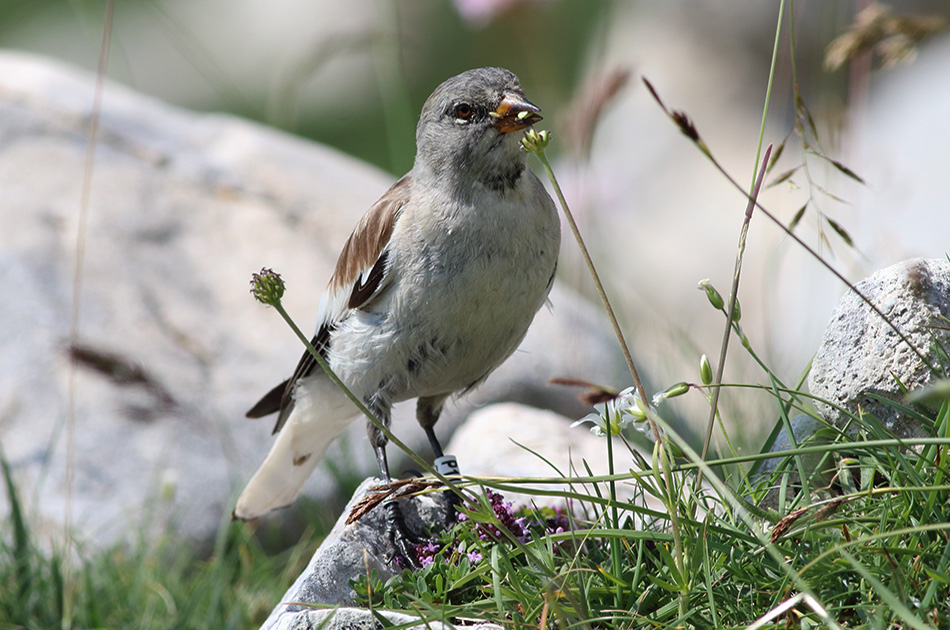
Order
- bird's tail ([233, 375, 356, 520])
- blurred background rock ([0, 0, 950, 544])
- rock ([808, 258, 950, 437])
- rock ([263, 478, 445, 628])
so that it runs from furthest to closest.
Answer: blurred background rock ([0, 0, 950, 544]), bird's tail ([233, 375, 356, 520]), rock ([263, 478, 445, 628]), rock ([808, 258, 950, 437])

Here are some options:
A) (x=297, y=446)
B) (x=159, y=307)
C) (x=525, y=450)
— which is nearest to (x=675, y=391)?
(x=525, y=450)

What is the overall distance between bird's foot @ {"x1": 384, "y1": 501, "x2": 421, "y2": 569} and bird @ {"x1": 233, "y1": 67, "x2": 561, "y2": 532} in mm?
609

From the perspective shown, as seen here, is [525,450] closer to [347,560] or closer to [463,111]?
[347,560]

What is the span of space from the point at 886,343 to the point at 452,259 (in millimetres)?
1437

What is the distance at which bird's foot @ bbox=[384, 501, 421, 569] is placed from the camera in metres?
2.90

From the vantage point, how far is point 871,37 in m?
2.99

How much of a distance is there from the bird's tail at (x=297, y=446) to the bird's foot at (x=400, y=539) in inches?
41.6

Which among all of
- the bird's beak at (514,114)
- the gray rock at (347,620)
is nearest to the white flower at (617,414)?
the gray rock at (347,620)

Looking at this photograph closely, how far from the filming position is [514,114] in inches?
131

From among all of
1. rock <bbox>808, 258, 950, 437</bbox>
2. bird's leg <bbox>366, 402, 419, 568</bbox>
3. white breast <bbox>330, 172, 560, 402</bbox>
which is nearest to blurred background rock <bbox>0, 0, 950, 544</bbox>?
rock <bbox>808, 258, 950, 437</bbox>

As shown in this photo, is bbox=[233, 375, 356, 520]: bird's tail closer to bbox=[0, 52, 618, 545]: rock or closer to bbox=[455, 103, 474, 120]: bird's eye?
bbox=[0, 52, 618, 545]: rock

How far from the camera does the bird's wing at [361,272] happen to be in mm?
3559

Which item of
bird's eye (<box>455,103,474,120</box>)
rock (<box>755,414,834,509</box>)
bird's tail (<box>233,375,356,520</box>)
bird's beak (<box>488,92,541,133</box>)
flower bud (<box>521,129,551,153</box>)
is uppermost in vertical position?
bird's eye (<box>455,103,474,120</box>)

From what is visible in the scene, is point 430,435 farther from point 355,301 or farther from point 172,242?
point 172,242
